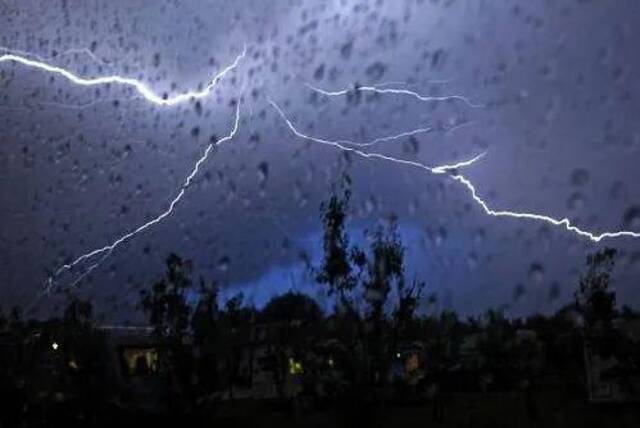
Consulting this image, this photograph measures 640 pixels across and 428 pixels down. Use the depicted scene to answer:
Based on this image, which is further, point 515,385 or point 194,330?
point 515,385

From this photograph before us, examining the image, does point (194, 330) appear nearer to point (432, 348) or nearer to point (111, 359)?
point (111, 359)

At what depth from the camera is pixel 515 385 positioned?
24.2 metres

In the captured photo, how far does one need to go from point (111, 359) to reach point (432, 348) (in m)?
7.95

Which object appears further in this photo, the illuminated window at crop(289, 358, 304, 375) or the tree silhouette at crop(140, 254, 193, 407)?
the illuminated window at crop(289, 358, 304, 375)

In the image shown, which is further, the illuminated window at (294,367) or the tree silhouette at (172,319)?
the illuminated window at (294,367)

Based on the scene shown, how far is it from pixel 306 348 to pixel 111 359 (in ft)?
15.6

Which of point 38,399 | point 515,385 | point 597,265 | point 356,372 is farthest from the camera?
point 515,385

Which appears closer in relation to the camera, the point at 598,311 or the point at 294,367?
the point at 598,311

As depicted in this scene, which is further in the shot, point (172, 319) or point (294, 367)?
point (294, 367)

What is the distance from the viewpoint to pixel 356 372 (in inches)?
643

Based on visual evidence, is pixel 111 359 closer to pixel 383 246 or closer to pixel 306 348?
pixel 306 348

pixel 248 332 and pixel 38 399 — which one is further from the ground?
pixel 248 332

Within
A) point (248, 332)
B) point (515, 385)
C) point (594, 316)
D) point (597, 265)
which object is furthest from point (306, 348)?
point (597, 265)

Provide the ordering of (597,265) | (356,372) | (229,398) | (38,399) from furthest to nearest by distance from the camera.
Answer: (229,398), (38,399), (356,372), (597,265)
